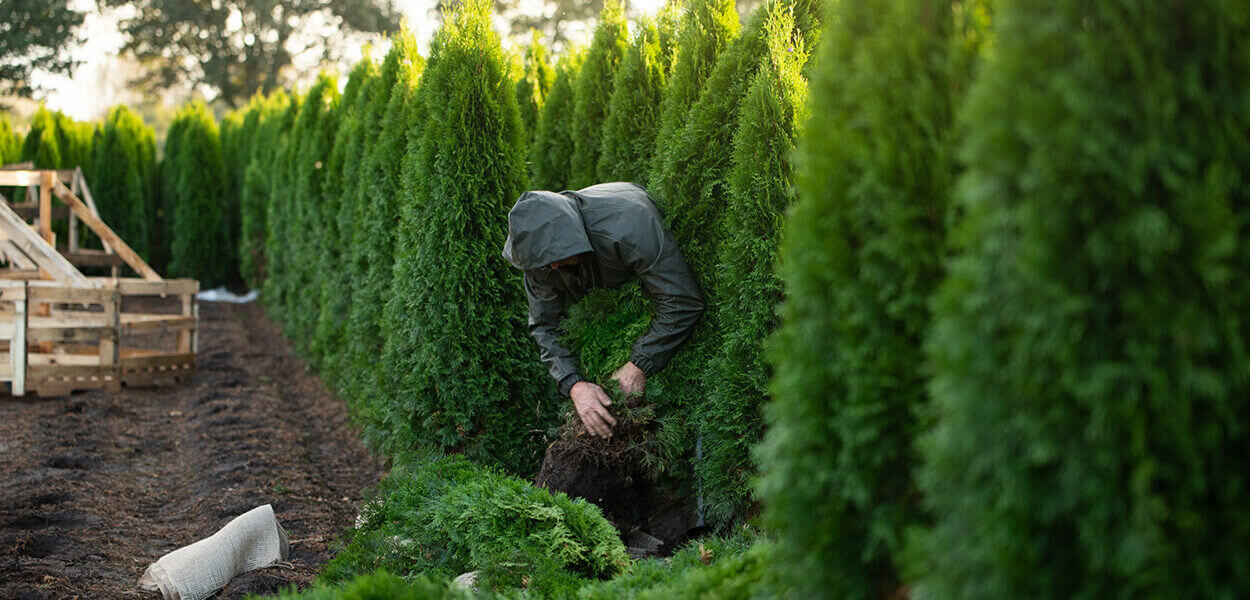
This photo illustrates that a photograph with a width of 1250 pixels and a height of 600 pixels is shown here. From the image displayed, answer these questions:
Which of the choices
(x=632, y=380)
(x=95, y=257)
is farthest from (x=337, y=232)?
(x=632, y=380)

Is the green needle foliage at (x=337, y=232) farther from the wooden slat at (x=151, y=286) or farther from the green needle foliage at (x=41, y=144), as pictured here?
the green needle foliage at (x=41, y=144)

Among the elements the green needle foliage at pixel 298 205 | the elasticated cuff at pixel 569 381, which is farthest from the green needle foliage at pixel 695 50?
the green needle foliage at pixel 298 205

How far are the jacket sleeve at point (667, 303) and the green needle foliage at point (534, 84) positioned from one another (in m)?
3.52

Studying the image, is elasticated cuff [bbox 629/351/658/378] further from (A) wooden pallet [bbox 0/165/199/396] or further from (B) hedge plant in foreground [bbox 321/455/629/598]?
(A) wooden pallet [bbox 0/165/199/396]

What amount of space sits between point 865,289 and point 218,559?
10.9ft

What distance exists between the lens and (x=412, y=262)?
5508mm

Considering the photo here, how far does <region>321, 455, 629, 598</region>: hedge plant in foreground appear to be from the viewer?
125 inches

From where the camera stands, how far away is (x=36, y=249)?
8164mm

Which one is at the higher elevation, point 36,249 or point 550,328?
Answer: point 36,249

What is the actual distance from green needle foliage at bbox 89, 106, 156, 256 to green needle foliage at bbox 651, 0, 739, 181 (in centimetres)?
1663

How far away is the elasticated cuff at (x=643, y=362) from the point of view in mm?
4168

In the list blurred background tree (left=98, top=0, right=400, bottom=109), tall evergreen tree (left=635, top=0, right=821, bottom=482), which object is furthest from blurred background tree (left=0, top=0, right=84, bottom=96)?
tall evergreen tree (left=635, top=0, right=821, bottom=482)

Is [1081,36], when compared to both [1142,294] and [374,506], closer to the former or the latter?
[1142,294]

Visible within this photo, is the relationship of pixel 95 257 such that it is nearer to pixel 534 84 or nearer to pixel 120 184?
pixel 120 184
